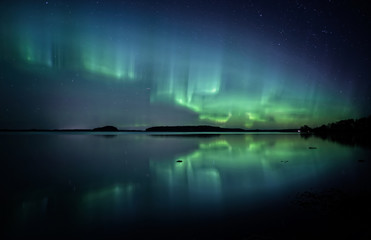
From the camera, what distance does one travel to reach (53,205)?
42.8 feet

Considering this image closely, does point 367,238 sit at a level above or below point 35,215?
above

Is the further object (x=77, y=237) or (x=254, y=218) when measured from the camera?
(x=254, y=218)

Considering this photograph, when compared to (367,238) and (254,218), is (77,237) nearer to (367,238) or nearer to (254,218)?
(254,218)

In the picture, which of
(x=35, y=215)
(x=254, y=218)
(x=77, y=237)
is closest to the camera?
(x=77, y=237)

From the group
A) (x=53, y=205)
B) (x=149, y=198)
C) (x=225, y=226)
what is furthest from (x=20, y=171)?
(x=225, y=226)

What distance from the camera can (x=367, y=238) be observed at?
8047mm

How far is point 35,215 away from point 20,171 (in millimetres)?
15367

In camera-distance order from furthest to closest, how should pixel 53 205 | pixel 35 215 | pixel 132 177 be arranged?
pixel 132 177
pixel 53 205
pixel 35 215

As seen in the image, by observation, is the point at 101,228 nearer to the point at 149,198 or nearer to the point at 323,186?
the point at 149,198

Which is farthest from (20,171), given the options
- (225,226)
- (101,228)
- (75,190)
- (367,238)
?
(367,238)

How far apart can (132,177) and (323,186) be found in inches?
643

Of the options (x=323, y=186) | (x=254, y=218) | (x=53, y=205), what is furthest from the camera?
(x=323, y=186)

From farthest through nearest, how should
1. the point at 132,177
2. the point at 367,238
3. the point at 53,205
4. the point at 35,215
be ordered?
the point at 132,177
the point at 53,205
the point at 35,215
the point at 367,238

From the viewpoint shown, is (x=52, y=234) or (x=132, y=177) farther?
(x=132, y=177)
